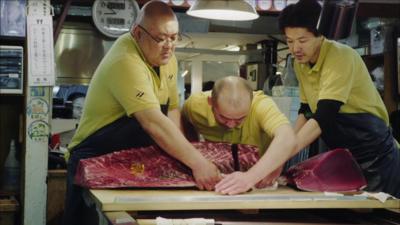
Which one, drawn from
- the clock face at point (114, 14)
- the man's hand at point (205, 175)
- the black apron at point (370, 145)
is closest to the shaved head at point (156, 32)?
the man's hand at point (205, 175)

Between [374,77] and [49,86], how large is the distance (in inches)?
132

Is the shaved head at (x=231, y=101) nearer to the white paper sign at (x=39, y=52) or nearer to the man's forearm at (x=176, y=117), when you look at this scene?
the man's forearm at (x=176, y=117)

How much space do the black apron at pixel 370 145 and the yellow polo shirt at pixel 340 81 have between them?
0.20ft

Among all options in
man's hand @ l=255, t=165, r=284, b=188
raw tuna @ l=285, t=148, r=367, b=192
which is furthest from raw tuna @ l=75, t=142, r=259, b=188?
raw tuna @ l=285, t=148, r=367, b=192

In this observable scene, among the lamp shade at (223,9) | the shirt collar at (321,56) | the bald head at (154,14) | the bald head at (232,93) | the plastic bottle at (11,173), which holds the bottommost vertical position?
the plastic bottle at (11,173)

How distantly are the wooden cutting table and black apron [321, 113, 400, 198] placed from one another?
0.78 m

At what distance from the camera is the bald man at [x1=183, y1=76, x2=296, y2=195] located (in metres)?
2.43

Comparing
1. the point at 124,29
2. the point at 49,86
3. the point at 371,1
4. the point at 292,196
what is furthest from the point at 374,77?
the point at 292,196

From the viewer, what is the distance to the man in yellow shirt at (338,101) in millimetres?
2832

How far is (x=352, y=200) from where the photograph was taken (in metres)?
2.27

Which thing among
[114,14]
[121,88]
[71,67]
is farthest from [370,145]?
[71,67]

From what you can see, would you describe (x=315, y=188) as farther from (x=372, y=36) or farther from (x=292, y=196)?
(x=372, y=36)

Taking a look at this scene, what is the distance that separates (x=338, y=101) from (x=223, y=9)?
1164mm

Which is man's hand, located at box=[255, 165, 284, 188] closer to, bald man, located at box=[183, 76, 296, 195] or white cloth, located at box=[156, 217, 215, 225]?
bald man, located at box=[183, 76, 296, 195]
